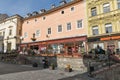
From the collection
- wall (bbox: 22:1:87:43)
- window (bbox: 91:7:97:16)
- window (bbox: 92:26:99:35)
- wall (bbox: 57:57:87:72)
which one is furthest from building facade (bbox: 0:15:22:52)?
window (bbox: 92:26:99:35)

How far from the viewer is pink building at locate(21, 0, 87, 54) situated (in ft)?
79.6

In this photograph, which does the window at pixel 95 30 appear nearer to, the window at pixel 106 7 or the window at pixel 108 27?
the window at pixel 108 27

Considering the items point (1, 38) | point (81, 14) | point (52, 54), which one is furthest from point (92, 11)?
point (1, 38)

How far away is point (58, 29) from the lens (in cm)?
2770

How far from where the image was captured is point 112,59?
15.3 metres

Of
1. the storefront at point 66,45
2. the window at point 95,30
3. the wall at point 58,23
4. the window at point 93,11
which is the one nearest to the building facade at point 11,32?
the wall at point 58,23

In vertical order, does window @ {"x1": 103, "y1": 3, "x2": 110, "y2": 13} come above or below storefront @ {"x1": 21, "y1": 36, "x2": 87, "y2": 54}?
above

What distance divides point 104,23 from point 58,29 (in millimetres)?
8964

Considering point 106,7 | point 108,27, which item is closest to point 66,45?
point 108,27

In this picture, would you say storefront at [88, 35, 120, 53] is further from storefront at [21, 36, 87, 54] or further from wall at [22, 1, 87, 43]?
wall at [22, 1, 87, 43]

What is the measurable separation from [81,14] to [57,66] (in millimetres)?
9479

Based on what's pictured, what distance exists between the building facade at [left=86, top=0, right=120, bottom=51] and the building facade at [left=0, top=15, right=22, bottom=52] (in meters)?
17.7

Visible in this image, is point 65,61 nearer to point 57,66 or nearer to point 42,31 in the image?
point 57,66

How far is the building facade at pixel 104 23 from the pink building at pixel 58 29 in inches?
47.9
